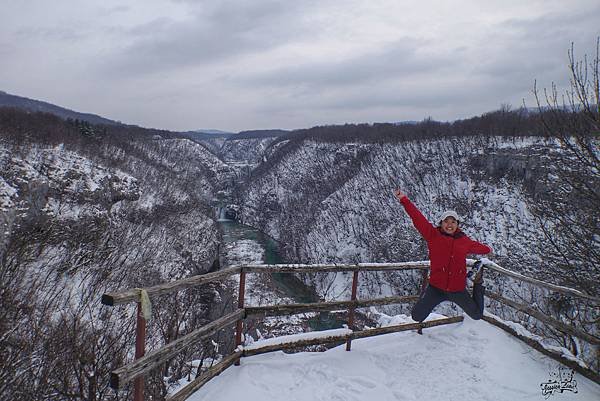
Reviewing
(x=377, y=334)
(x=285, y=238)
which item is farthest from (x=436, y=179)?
(x=377, y=334)

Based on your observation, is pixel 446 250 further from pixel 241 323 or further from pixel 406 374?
pixel 241 323

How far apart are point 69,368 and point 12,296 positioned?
219cm

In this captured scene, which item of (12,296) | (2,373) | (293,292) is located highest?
(12,296)

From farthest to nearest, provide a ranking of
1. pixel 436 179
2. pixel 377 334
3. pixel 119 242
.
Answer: pixel 436 179 < pixel 119 242 < pixel 377 334

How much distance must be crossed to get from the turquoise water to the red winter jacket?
20.8 m

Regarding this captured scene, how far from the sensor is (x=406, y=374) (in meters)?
4.66

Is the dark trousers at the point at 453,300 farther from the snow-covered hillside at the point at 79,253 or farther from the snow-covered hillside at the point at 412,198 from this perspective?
the snow-covered hillside at the point at 412,198

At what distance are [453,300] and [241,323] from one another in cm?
298

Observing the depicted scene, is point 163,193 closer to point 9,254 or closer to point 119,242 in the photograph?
point 119,242

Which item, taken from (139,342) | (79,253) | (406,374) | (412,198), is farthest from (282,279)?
(139,342)

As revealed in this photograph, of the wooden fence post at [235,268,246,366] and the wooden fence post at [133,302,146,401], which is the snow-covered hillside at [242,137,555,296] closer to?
the wooden fence post at [235,268,246,366]

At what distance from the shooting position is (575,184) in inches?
312

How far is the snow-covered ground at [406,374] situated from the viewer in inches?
159

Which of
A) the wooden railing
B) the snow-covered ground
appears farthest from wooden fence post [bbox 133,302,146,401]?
the snow-covered ground
